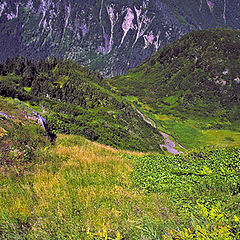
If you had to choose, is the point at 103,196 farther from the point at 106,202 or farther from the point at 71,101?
the point at 71,101

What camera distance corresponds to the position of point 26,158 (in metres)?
7.81

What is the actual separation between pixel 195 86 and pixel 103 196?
10776cm

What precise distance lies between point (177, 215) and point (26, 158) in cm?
577

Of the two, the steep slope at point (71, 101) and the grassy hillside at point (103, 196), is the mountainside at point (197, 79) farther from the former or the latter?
the grassy hillside at point (103, 196)

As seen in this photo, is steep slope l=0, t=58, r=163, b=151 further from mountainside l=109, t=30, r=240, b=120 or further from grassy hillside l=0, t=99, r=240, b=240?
mountainside l=109, t=30, r=240, b=120

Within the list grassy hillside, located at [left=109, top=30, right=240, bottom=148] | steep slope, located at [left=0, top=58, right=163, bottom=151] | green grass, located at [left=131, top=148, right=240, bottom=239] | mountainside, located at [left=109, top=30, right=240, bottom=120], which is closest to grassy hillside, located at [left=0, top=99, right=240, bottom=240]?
green grass, located at [left=131, top=148, right=240, bottom=239]

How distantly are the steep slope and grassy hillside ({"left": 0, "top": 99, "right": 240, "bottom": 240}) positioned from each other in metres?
7.02

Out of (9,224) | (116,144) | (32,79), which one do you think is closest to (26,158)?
(9,224)

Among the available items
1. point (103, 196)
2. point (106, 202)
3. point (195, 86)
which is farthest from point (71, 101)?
point (195, 86)

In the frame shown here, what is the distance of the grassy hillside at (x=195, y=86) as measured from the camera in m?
81.1

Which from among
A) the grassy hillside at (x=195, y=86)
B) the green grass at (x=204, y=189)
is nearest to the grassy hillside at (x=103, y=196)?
the green grass at (x=204, y=189)

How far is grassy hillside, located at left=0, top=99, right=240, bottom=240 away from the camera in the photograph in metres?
4.88

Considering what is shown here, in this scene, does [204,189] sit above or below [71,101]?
below

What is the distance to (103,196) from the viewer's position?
645cm
